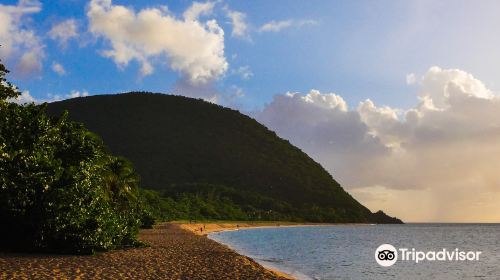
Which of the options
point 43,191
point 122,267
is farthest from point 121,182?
point 122,267

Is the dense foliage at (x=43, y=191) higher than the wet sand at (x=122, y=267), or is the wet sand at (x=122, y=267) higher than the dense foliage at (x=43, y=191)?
the dense foliage at (x=43, y=191)

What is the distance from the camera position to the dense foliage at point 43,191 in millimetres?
27578

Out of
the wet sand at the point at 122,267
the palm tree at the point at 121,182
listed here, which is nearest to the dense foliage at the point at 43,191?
the wet sand at the point at 122,267

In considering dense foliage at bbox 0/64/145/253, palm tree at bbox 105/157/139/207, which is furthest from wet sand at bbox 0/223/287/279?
palm tree at bbox 105/157/139/207

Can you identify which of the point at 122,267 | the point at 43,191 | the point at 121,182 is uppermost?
the point at 121,182

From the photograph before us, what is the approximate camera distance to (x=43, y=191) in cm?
2769

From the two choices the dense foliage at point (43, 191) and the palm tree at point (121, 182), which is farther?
the palm tree at point (121, 182)

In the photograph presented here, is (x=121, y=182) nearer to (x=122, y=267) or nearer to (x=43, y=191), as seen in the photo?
(x=43, y=191)

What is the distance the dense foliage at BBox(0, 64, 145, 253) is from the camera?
1086 inches

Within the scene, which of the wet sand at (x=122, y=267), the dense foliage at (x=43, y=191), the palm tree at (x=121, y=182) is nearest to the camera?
the wet sand at (x=122, y=267)

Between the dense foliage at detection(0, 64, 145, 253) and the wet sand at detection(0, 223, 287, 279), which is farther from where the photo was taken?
the dense foliage at detection(0, 64, 145, 253)

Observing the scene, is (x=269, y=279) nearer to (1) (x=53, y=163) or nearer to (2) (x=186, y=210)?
(1) (x=53, y=163)

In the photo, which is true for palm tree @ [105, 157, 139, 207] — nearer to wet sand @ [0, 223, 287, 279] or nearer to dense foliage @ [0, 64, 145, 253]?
dense foliage @ [0, 64, 145, 253]

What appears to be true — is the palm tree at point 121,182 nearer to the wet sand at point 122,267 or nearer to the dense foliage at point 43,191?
the dense foliage at point 43,191
